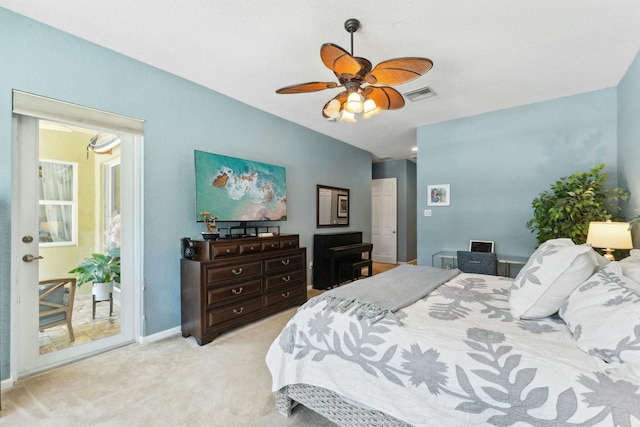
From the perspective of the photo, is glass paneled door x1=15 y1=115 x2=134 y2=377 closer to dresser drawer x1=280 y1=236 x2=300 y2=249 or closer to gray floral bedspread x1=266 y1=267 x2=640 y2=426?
dresser drawer x1=280 y1=236 x2=300 y2=249

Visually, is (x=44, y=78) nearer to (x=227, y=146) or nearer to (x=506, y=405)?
(x=227, y=146)

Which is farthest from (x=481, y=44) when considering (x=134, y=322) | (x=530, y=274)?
(x=134, y=322)

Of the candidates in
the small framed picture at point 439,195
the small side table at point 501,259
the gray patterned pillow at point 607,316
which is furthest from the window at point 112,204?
the small framed picture at point 439,195

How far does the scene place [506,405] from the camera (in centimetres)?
106

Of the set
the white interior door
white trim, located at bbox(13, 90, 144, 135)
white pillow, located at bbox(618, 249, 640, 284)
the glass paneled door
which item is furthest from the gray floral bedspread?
the white interior door

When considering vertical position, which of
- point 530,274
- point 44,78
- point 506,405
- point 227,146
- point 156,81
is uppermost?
point 156,81

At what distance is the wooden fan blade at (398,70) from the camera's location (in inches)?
71.9

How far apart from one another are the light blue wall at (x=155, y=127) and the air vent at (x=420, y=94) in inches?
68.9

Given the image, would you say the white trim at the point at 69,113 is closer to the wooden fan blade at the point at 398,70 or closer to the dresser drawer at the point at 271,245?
the dresser drawer at the point at 271,245

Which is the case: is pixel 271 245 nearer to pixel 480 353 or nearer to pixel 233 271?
pixel 233 271

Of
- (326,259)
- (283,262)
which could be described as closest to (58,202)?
(283,262)

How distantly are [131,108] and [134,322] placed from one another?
2025mm

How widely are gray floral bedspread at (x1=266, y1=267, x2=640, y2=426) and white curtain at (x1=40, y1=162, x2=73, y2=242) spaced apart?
2103mm

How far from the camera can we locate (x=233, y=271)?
2.90 meters
